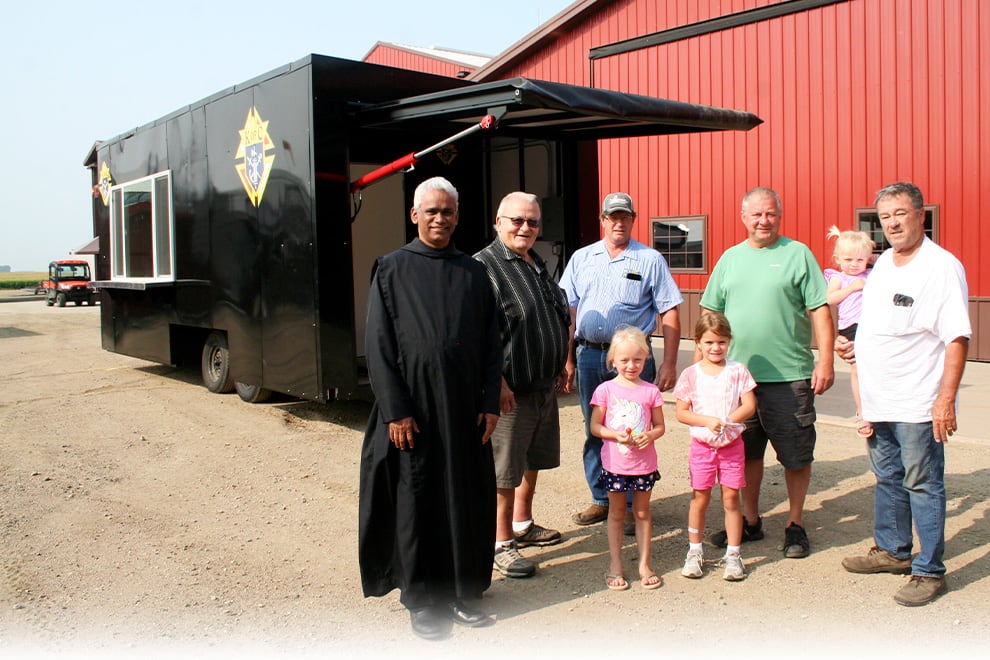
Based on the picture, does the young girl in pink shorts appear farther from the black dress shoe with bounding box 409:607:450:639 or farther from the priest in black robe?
the black dress shoe with bounding box 409:607:450:639

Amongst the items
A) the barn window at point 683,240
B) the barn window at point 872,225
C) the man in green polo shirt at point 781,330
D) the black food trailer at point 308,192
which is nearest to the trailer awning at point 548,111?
the black food trailer at point 308,192

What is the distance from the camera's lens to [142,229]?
9.77 meters

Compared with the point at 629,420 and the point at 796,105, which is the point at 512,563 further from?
the point at 796,105

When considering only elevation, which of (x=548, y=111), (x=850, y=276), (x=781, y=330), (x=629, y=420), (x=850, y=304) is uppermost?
(x=548, y=111)

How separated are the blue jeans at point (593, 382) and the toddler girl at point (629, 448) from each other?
0.54 m

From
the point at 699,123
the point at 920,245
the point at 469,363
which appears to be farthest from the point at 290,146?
the point at 920,245

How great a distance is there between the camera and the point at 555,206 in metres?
8.78

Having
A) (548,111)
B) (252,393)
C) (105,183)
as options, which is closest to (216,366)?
(252,393)

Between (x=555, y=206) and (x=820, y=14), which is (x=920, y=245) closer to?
(x=555, y=206)

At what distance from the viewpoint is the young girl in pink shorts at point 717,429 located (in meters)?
3.89

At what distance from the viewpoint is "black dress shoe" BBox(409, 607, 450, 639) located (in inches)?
131

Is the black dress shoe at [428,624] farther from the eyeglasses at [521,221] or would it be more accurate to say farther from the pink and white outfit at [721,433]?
the eyeglasses at [521,221]

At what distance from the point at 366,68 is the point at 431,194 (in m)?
3.94

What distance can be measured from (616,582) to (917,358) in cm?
158
